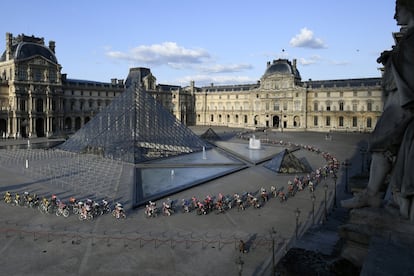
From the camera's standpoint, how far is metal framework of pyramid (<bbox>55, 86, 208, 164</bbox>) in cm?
2886

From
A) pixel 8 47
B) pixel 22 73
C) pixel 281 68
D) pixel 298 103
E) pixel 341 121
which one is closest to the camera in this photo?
pixel 22 73

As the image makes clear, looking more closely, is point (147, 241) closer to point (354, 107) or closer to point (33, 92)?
point (33, 92)

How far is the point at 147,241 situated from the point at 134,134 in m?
18.2

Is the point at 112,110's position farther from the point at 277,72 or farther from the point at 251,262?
the point at 277,72

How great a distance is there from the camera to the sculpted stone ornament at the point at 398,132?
4273 mm

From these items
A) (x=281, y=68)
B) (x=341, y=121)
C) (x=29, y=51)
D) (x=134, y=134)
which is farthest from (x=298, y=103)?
(x=29, y=51)

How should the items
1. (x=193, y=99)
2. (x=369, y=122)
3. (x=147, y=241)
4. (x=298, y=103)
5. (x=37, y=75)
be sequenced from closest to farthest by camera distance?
(x=147, y=241)
(x=37, y=75)
(x=369, y=122)
(x=298, y=103)
(x=193, y=99)

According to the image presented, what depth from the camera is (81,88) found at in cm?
5572

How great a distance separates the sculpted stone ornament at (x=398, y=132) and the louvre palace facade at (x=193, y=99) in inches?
1249

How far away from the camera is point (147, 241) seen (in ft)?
37.5

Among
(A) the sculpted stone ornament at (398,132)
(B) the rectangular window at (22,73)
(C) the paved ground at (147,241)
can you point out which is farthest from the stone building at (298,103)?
(A) the sculpted stone ornament at (398,132)

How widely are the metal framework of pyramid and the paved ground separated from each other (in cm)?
1375

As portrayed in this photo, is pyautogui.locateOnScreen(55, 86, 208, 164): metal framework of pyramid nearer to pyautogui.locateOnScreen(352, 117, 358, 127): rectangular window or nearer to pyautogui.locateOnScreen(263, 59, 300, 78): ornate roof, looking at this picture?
pyautogui.locateOnScreen(263, 59, 300, 78): ornate roof

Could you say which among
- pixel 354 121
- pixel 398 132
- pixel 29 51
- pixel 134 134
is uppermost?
pixel 29 51
